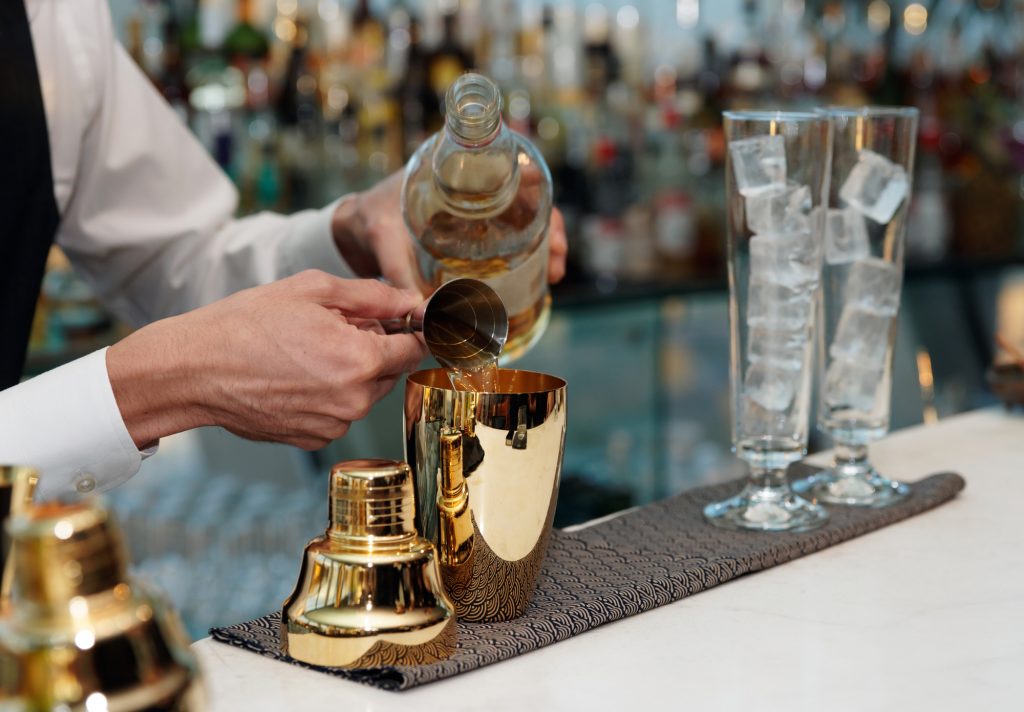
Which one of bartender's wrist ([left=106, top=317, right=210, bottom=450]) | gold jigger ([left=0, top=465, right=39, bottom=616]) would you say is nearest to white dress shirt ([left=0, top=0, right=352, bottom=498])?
bartender's wrist ([left=106, top=317, right=210, bottom=450])

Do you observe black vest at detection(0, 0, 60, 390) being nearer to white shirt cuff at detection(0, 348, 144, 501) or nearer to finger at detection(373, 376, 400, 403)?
white shirt cuff at detection(0, 348, 144, 501)

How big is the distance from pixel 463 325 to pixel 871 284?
38 cm

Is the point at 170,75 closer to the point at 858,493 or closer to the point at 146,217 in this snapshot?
the point at 146,217

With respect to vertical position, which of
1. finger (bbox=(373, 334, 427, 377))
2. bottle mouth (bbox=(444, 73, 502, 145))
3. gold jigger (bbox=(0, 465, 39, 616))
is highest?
bottle mouth (bbox=(444, 73, 502, 145))

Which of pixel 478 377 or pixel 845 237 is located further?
pixel 845 237

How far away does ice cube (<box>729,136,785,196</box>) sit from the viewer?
0.93 metres

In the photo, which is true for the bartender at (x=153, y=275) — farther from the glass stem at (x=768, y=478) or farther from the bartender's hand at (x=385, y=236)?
the glass stem at (x=768, y=478)

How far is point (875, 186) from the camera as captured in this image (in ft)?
3.34

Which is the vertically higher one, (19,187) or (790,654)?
(19,187)

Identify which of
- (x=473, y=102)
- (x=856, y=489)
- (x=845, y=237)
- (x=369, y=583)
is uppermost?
(x=473, y=102)

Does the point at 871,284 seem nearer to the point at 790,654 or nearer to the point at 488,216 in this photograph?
the point at 488,216

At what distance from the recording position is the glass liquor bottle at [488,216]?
0.94 metres

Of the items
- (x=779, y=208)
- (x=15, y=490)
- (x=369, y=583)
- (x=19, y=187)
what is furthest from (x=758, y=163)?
(x=19, y=187)

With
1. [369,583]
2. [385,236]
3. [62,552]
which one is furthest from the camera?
[385,236]
